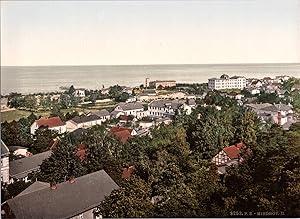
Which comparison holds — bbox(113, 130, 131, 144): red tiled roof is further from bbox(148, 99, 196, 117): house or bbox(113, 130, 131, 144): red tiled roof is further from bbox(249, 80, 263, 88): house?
bbox(249, 80, 263, 88): house

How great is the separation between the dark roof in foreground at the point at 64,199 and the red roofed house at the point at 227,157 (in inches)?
13.1

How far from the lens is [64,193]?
1.61 meters

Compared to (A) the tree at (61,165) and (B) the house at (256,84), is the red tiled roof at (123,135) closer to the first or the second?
(A) the tree at (61,165)

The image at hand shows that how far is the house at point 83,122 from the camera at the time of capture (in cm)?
163

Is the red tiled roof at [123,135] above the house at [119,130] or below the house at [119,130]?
below

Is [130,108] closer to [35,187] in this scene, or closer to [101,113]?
[101,113]

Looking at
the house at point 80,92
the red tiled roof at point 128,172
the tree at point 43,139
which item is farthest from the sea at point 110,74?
the red tiled roof at point 128,172

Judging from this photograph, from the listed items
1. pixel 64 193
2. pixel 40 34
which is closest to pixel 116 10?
pixel 40 34

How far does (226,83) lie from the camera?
63.0 inches

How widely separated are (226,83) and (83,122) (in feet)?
1.47

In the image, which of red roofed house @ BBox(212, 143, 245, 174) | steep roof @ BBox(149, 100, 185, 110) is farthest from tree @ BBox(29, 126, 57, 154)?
red roofed house @ BBox(212, 143, 245, 174)

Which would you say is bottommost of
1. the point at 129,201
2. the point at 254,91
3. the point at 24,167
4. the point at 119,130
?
the point at 129,201

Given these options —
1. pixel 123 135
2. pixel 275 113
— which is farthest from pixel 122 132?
pixel 275 113

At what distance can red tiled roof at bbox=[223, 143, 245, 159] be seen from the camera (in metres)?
1.61
